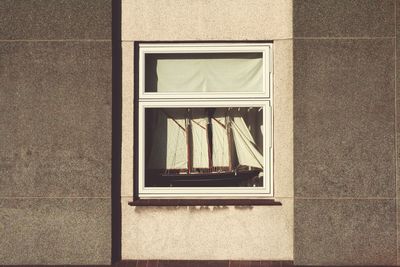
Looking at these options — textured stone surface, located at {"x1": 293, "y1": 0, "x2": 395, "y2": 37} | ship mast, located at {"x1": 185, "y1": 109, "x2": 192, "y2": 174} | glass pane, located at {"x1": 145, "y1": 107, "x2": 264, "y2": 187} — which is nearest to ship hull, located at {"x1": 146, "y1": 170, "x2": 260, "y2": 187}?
glass pane, located at {"x1": 145, "y1": 107, "x2": 264, "y2": 187}

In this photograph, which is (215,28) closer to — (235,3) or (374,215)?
(235,3)

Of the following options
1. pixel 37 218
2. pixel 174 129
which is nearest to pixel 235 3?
pixel 174 129

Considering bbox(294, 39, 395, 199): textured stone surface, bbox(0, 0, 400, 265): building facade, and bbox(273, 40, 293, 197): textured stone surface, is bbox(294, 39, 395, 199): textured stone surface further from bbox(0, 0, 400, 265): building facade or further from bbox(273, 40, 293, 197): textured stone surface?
bbox(273, 40, 293, 197): textured stone surface

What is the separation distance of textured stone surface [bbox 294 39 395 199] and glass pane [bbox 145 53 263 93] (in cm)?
63

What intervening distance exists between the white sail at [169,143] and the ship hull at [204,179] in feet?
0.45

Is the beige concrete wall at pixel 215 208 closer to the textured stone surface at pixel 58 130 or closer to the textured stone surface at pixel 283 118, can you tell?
the textured stone surface at pixel 283 118

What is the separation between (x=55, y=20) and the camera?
6.50 metres

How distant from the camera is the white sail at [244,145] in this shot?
6828 mm

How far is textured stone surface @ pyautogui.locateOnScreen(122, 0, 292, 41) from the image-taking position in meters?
6.61

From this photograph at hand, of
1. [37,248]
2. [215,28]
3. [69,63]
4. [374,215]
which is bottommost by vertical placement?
[37,248]

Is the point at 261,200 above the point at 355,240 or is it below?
above

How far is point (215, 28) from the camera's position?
662cm

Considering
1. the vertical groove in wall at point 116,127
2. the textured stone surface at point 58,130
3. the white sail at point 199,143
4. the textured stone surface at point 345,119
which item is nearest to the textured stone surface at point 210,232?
the vertical groove in wall at point 116,127

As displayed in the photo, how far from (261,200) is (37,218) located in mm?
2614
